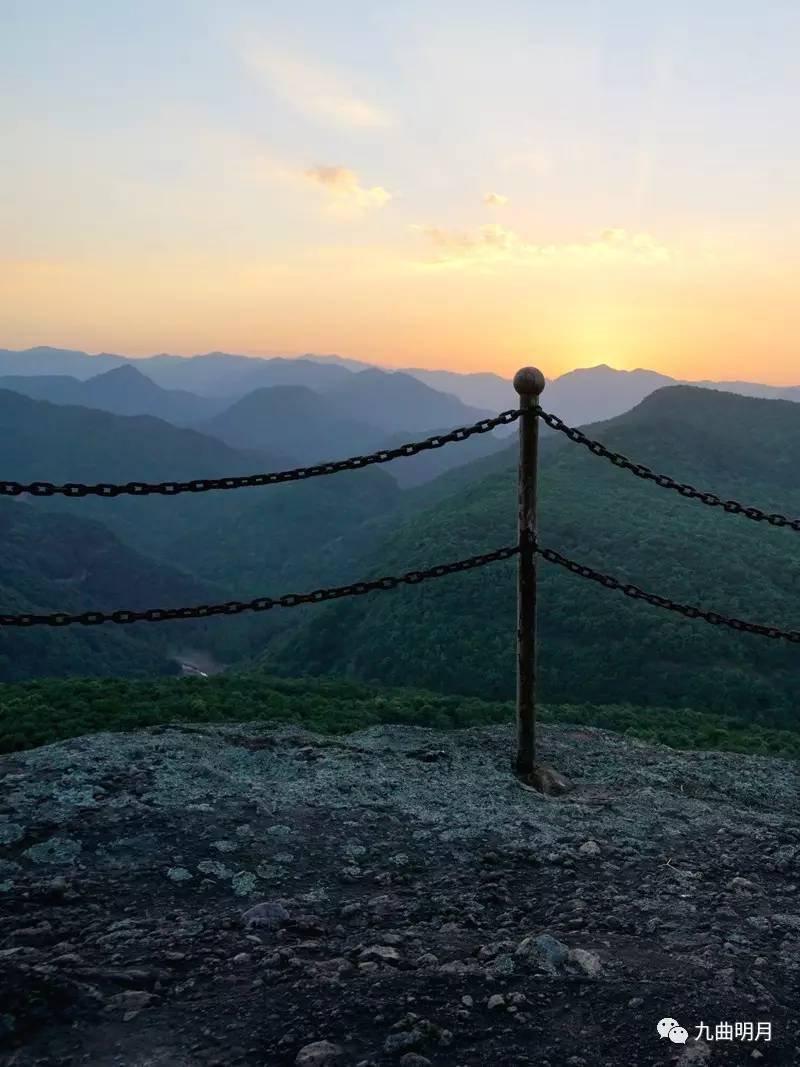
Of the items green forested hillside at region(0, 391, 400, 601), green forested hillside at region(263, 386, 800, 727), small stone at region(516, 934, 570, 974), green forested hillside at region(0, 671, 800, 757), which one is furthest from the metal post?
green forested hillside at region(0, 391, 400, 601)

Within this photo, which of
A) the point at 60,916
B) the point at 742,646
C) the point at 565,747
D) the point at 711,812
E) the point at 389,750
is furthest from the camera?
the point at 742,646

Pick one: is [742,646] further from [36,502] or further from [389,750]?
[36,502]

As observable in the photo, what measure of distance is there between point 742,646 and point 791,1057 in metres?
29.1

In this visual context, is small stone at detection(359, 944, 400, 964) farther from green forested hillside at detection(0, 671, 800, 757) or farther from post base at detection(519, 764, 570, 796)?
green forested hillside at detection(0, 671, 800, 757)

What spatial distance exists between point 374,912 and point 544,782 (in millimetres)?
2021

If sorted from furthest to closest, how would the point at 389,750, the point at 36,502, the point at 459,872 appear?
the point at 36,502 → the point at 389,750 → the point at 459,872

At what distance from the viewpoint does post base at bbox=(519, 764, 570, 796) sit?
4848 millimetres

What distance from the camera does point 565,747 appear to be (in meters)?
6.11

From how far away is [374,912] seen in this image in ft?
10.4

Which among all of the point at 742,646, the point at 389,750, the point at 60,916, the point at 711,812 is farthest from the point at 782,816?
the point at 742,646

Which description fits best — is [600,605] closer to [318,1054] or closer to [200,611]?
[200,611]

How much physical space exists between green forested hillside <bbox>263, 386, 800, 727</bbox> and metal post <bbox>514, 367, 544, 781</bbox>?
21644mm

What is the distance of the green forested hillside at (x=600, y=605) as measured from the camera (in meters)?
27.1

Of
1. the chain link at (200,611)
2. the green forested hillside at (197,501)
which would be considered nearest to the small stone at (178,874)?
the chain link at (200,611)
